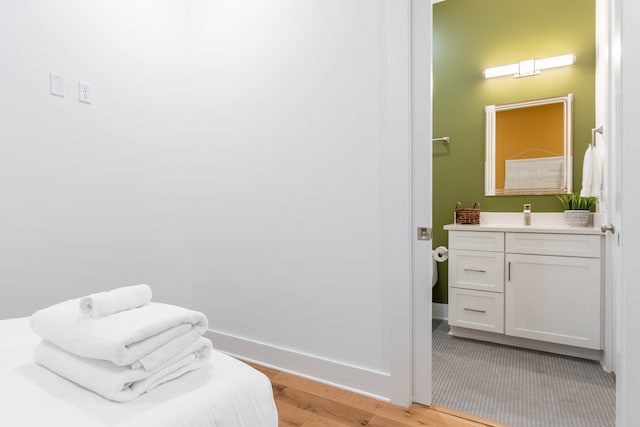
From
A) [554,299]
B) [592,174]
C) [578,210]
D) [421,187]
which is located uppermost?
[592,174]

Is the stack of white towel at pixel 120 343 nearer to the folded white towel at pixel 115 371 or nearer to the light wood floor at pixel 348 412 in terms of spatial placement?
the folded white towel at pixel 115 371

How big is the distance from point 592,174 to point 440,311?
1615 millimetres

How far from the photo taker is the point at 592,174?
8.00ft

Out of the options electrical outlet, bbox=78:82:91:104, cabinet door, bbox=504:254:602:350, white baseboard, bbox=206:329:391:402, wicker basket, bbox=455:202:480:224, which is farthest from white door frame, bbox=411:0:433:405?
electrical outlet, bbox=78:82:91:104

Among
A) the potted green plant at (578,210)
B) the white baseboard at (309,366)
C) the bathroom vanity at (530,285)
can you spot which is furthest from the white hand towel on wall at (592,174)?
the white baseboard at (309,366)

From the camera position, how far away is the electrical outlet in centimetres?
190

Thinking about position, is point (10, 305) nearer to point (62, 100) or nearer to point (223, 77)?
point (62, 100)

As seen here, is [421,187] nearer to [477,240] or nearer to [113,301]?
[477,240]

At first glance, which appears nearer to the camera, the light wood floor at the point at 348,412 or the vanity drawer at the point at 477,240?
the light wood floor at the point at 348,412

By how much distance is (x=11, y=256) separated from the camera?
5.43 ft

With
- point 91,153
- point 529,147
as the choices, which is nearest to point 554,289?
point 529,147

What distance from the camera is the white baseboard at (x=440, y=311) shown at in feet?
10.6

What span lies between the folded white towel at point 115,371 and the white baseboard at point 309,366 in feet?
3.79

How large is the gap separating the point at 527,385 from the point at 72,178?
9.03ft
